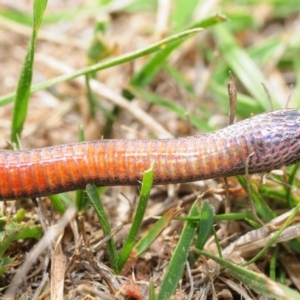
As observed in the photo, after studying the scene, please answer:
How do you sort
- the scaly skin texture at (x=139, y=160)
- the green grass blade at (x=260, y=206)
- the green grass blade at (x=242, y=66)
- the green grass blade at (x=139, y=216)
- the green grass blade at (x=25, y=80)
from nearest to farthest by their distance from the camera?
the green grass blade at (x=139, y=216), the scaly skin texture at (x=139, y=160), the green grass blade at (x=25, y=80), the green grass blade at (x=260, y=206), the green grass blade at (x=242, y=66)

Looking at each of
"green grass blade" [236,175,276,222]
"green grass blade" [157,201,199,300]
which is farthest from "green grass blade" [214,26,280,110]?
"green grass blade" [157,201,199,300]

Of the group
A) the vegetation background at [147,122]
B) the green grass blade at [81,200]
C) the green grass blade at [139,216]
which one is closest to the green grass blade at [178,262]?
the vegetation background at [147,122]

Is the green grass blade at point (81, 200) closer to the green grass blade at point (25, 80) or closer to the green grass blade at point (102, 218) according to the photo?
the green grass blade at point (102, 218)

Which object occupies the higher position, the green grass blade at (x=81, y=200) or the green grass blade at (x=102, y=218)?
the green grass blade at (x=81, y=200)

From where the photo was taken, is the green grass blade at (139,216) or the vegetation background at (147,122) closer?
the green grass blade at (139,216)

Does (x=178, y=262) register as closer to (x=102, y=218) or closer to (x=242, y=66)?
(x=102, y=218)

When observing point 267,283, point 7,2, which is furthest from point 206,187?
point 7,2

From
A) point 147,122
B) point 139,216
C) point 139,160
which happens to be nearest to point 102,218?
point 139,216
